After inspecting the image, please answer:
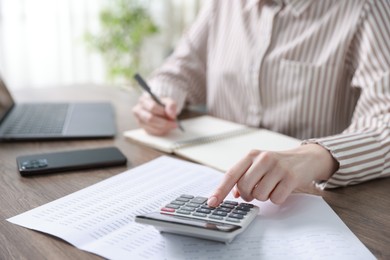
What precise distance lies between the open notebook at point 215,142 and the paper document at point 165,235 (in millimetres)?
117

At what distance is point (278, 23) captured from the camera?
116cm

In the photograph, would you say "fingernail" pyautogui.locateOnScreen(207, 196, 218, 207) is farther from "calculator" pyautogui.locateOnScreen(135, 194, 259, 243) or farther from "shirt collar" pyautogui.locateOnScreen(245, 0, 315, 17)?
A: "shirt collar" pyautogui.locateOnScreen(245, 0, 315, 17)

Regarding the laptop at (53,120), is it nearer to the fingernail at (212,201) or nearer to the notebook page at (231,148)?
the notebook page at (231,148)

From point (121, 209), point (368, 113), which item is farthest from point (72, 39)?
point (121, 209)

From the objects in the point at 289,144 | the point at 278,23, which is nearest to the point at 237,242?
the point at 289,144

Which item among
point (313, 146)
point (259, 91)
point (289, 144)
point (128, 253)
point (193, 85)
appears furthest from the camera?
point (193, 85)

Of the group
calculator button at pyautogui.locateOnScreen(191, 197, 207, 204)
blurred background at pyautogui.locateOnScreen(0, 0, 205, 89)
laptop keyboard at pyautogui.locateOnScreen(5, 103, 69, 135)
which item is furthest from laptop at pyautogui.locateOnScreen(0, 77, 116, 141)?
blurred background at pyautogui.locateOnScreen(0, 0, 205, 89)

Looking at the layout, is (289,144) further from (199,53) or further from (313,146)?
(199,53)

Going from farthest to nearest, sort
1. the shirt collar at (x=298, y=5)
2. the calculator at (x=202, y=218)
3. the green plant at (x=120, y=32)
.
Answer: the green plant at (x=120, y=32)
the shirt collar at (x=298, y=5)
the calculator at (x=202, y=218)

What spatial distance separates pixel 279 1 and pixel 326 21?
0.16 meters

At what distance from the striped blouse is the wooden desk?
0.15 feet

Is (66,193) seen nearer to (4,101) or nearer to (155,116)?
(155,116)

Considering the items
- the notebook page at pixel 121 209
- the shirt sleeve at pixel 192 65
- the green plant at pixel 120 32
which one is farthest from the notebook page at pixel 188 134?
the green plant at pixel 120 32

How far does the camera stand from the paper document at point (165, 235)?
1.73 ft
